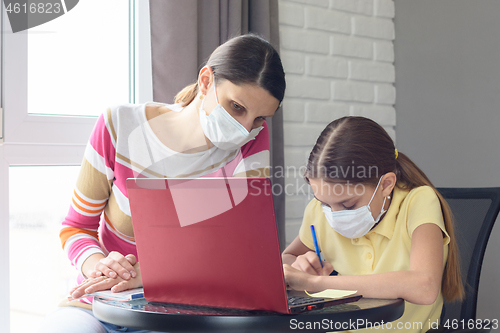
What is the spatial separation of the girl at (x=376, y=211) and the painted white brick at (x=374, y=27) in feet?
3.69

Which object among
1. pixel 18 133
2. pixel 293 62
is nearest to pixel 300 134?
pixel 293 62

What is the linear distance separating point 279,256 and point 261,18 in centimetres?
132

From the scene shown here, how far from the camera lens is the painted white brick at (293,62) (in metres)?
1.92

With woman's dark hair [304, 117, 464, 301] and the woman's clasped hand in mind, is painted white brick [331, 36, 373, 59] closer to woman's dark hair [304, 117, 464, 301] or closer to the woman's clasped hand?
woman's dark hair [304, 117, 464, 301]

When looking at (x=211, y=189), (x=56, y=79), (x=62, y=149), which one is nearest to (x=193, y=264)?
(x=211, y=189)

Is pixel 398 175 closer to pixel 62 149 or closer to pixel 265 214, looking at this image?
pixel 265 214

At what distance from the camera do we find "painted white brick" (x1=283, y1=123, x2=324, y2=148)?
192 cm

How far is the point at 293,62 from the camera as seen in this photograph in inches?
76.4

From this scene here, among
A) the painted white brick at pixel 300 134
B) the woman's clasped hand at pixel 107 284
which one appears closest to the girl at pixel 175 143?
the woman's clasped hand at pixel 107 284

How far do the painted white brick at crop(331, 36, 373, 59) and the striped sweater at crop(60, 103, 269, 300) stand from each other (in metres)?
1.04

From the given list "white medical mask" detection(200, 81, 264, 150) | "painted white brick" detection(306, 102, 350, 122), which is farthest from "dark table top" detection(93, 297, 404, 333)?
"painted white brick" detection(306, 102, 350, 122)

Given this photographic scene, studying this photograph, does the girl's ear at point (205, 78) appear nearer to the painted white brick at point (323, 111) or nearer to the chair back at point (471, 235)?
the chair back at point (471, 235)

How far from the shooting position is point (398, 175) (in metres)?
1.16

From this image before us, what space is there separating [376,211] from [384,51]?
130 centimetres
